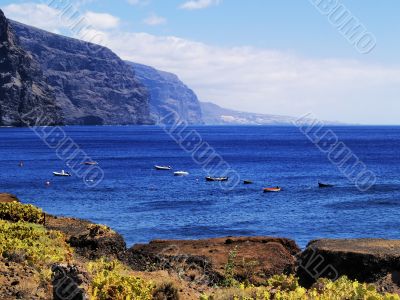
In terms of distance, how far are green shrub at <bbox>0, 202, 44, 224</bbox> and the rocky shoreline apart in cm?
79

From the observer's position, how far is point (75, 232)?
74.5 feet

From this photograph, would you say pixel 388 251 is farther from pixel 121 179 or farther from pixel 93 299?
pixel 121 179

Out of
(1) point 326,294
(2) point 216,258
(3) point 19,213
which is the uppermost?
(3) point 19,213

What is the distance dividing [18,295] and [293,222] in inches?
1592

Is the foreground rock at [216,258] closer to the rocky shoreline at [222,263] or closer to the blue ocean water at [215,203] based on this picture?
the rocky shoreline at [222,263]

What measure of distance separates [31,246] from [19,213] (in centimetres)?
767

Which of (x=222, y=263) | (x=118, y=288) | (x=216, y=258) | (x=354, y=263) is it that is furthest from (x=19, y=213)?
(x=354, y=263)

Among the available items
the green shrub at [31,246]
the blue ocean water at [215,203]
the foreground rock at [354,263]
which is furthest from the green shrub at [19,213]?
the blue ocean water at [215,203]

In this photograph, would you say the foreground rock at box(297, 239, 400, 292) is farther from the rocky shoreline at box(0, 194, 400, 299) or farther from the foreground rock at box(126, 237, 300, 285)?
the foreground rock at box(126, 237, 300, 285)

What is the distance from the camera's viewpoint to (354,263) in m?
17.2

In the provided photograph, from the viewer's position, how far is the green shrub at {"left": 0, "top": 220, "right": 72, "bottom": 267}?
578 inches

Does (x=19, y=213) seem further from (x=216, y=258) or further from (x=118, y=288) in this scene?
(x=118, y=288)

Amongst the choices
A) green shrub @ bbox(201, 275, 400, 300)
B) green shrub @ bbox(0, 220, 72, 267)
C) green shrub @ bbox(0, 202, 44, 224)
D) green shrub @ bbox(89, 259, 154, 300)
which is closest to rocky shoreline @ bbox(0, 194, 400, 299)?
green shrub @ bbox(89, 259, 154, 300)

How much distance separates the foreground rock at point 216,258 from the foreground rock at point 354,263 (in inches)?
55.4
